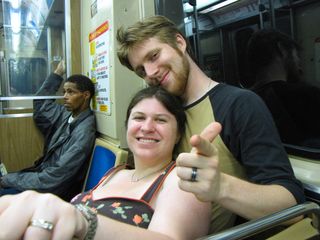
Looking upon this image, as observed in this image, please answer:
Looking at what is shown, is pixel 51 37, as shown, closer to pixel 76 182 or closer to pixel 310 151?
pixel 76 182

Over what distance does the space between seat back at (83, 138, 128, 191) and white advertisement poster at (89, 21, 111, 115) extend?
271 mm

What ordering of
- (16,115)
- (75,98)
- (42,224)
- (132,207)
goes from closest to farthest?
(42,224) → (132,207) → (75,98) → (16,115)

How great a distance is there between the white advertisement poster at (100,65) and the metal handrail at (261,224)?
160cm

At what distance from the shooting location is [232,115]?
1.13 meters

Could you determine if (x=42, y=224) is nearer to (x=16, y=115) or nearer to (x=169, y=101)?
(x=169, y=101)

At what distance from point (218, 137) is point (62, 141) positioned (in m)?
1.66

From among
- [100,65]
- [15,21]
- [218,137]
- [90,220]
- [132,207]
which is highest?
[15,21]

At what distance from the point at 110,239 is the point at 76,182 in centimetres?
176

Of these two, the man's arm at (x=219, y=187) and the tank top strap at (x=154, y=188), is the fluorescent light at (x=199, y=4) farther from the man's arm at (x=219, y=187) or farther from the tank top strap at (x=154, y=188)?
the man's arm at (x=219, y=187)

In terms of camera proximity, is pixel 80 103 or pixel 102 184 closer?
pixel 102 184

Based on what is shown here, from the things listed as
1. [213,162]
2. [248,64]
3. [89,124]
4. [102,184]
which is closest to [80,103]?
[89,124]

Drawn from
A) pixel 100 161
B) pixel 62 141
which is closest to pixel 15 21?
pixel 62 141

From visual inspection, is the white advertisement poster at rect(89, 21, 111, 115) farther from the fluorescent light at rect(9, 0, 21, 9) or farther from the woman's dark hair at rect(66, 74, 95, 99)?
the fluorescent light at rect(9, 0, 21, 9)

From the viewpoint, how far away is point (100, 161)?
7.00 ft
